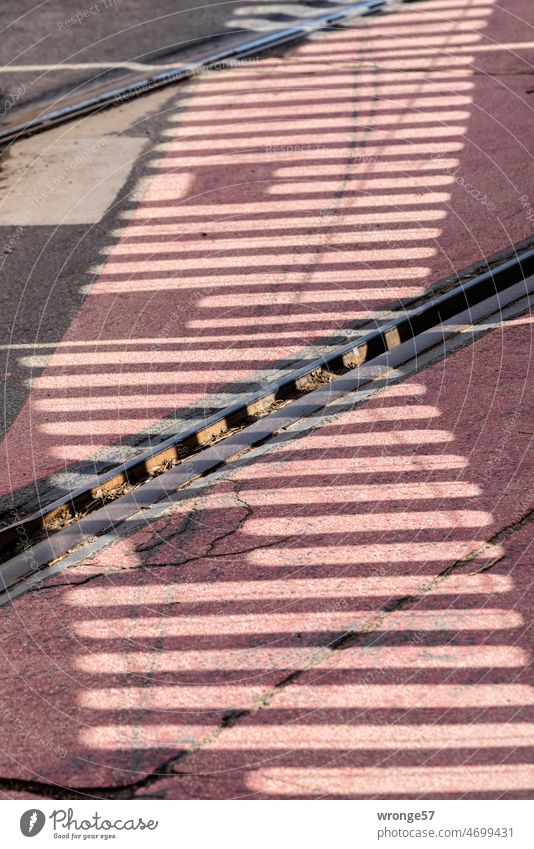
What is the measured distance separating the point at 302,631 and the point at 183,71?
271 inches

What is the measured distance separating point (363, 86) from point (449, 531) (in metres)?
5.70

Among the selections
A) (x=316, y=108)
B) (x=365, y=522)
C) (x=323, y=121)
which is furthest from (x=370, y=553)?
(x=316, y=108)

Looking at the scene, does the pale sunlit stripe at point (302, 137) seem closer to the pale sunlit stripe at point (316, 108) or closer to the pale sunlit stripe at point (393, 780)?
the pale sunlit stripe at point (316, 108)

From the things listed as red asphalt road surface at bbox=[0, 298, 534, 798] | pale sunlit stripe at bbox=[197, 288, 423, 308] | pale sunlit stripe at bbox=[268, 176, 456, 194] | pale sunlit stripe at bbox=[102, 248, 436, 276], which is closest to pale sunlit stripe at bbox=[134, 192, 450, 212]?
pale sunlit stripe at bbox=[268, 176, 456, 194]

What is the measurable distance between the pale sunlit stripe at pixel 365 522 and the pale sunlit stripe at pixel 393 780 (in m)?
1.17

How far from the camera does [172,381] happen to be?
5.35m

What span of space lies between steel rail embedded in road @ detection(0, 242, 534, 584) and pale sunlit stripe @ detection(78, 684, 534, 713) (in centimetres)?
89

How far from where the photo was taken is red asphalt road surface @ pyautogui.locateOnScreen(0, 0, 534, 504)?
17.6ft

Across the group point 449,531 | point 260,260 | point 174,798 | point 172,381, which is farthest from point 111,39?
point 174,798

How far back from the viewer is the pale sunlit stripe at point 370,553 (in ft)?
13.5

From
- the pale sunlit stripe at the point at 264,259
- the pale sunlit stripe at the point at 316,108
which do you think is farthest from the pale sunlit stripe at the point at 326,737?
the pale sunlit stripe at the point at 316,108

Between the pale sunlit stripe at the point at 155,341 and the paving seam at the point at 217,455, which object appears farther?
the pale sunlit stripe at the point at 155,341

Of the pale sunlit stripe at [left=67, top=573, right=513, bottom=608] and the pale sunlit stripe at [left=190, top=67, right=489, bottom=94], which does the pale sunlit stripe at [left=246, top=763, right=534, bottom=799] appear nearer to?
the pale sunlit stripe at [left=67, top=573, right=513, bottom=608]

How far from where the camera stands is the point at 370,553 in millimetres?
4148
